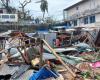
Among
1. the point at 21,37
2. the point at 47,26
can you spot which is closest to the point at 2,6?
the point at 47,26

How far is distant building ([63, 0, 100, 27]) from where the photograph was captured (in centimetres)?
4439

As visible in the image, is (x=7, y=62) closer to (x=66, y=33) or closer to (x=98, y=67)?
(x=98, y=67)

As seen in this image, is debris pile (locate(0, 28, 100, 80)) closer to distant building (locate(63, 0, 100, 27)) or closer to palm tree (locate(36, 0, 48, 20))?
distant building (locate(63, 0, 100, 27))

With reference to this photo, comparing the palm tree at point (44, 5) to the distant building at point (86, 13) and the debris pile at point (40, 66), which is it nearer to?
the distant building at point (86, 13)

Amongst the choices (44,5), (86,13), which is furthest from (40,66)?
(44,5)

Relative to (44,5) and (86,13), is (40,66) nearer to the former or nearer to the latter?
(86,13)

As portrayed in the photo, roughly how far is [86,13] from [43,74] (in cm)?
3688

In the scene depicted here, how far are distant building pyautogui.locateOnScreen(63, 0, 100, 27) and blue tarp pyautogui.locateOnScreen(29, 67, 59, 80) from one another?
1188 inches

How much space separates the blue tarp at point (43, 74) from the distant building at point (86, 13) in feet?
99.0

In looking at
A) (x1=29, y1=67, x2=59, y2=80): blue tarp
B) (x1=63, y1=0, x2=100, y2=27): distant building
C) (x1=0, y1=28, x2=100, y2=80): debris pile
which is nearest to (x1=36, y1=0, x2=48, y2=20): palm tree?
(x1=63, y1=0, x2=100, y2=27): distant building

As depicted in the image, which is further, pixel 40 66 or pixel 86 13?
pixel 86 13

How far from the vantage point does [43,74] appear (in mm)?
11625

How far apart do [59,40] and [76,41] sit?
6.07ft

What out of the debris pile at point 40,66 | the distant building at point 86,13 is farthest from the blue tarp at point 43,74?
the distant building at point 86,13
